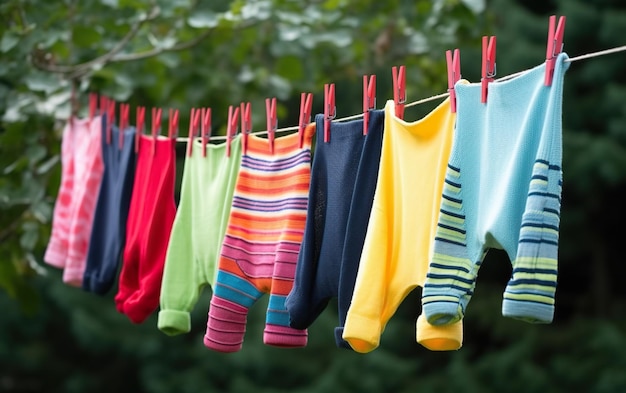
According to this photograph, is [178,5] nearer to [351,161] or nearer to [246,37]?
[246,37]

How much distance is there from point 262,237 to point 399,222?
371mm

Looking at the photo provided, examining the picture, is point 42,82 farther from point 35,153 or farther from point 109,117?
point 109,117

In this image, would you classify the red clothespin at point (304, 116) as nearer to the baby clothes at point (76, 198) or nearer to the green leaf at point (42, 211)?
the baby clothes at point (76, 198)

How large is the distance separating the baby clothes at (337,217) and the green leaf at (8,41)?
4.19ft

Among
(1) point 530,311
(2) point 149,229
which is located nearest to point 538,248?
(1) point 530,311

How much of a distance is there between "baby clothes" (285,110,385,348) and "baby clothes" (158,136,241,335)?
309 millimetres

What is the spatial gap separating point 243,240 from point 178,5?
126cm

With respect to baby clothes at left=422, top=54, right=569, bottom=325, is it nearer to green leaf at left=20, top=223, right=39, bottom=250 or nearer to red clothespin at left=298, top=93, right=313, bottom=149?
red clothespin at left=298, top=93, right=313, bottom=149

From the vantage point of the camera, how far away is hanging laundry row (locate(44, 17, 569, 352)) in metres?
1.37

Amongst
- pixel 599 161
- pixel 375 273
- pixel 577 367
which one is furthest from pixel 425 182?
pixel 577 367

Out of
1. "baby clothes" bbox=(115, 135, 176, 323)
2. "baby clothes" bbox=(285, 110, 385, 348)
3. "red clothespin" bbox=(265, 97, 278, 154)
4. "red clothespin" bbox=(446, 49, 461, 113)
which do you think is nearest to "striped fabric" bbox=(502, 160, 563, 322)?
"red clothespin" bbox=(446, 49, 461, 113)

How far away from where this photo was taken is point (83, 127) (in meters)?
2.63

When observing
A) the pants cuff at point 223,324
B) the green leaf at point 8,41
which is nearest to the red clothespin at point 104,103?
the green leaf at point 8,41

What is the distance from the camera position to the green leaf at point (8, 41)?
2.70 meters
